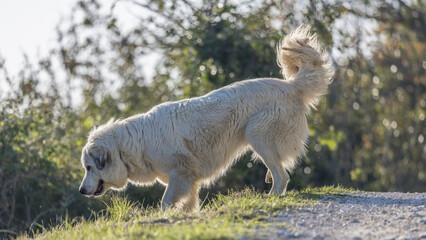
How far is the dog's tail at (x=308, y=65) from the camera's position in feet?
29.2

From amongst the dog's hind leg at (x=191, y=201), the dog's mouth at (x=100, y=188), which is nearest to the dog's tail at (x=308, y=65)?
the dog's hind leg at (x=191, y=201)

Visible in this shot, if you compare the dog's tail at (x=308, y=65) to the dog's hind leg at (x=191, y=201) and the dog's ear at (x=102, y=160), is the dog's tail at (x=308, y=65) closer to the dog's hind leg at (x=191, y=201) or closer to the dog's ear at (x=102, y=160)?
the dog's hind leg at (x=191, y=201)

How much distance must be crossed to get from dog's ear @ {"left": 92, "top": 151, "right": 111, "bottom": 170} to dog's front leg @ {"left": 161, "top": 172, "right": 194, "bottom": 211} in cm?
93

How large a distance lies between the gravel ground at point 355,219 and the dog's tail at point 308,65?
1484mm

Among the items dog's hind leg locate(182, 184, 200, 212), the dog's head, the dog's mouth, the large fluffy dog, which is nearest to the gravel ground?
the large fluffy dog

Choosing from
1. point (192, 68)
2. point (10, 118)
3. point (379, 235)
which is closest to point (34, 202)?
point (10, 118)

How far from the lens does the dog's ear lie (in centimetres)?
896

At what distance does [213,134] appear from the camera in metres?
8.85

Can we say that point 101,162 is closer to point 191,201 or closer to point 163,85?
point 191,201

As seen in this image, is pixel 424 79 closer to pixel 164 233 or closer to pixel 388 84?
pixel 388 84

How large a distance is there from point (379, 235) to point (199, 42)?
8.67 meters

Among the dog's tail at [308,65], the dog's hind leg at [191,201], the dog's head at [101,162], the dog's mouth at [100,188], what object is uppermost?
the dog's tail at [308,65]

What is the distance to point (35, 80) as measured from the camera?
14.4 metres

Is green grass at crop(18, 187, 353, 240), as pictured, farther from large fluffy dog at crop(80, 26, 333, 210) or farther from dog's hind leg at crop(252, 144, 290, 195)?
large fluffy dog at crop(80, 26, 333, 210)
